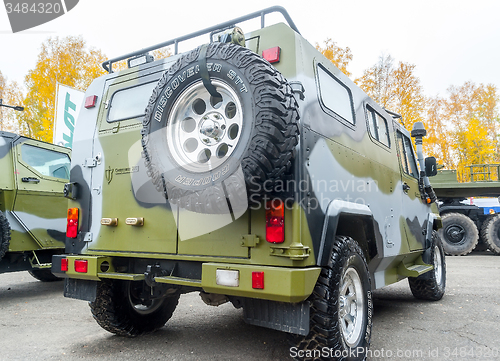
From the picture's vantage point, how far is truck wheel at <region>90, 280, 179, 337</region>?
361 centimetres

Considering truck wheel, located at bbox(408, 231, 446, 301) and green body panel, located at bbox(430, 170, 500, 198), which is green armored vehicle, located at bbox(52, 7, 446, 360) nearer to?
truck wheel, located at bbox(408, 231, 446, 301)

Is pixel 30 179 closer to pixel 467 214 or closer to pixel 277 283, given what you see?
pixel 277 283

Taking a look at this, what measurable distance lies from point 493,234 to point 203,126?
11.6 m

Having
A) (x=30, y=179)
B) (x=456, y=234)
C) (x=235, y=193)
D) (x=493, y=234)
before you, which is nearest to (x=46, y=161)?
(x=30, y=179)

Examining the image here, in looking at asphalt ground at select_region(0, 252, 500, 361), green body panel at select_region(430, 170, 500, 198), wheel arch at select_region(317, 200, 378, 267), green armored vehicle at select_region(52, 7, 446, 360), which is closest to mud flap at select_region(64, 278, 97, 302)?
green armored vehicle at select_region(52, 7, 446, 360)

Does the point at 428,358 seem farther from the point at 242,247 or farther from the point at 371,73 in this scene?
the point at 371,73

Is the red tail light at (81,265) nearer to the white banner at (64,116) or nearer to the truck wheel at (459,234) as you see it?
the white banner at (64,116)

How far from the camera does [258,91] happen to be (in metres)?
2.51

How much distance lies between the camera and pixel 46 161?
22.3 feet

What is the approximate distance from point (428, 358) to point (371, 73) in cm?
1666

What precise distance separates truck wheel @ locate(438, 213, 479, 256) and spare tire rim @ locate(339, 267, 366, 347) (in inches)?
381

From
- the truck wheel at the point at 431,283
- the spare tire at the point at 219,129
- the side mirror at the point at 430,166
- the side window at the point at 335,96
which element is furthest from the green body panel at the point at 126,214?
the side mirror at the point at 430,166

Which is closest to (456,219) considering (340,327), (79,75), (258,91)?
(340,327)

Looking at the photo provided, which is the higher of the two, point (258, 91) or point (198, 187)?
point (258, 91)
